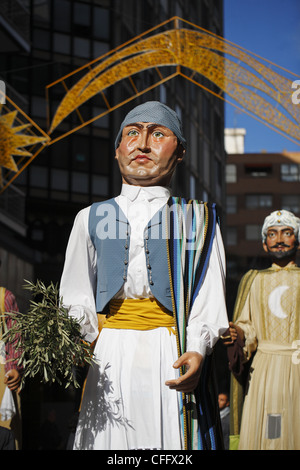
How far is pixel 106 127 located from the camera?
5797 mm

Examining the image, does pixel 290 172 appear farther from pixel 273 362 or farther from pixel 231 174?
pixel 273 362

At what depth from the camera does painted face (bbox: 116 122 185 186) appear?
367 centimetres

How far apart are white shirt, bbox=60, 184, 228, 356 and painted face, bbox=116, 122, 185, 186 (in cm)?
5

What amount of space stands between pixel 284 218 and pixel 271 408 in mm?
1184

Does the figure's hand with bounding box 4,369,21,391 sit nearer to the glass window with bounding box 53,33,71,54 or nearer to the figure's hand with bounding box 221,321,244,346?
the figure's hand with bounding box 221,321,244,346

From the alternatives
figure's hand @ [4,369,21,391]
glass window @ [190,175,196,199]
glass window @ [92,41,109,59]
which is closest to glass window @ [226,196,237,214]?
glass window @ [190,175,196,199]

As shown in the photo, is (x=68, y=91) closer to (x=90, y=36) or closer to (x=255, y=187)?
(x=90, y=36)

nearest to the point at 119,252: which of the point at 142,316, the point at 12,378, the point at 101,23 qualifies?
the point at 142,316

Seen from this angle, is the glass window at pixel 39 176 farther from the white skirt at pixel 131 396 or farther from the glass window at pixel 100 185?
the white skirt at pixel 131 396

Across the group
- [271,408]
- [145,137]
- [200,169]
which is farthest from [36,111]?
[271,408]

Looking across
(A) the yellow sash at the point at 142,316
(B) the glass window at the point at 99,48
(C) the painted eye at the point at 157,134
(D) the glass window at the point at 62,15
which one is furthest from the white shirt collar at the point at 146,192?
(D) the glass window at the point at 62,15

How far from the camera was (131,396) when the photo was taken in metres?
3.27

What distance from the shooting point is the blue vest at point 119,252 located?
338cm

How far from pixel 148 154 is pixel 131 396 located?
44.4 inches
